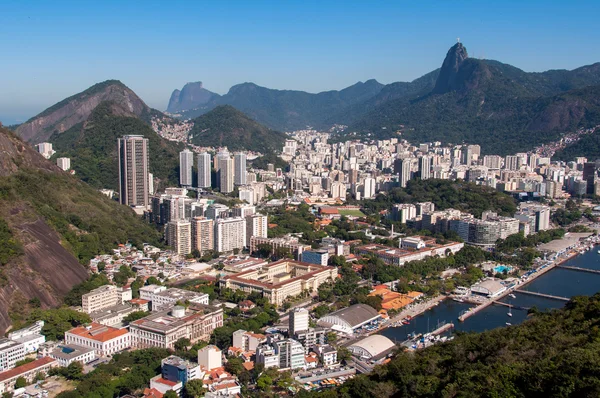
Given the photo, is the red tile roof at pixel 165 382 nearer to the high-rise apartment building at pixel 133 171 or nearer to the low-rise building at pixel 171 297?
the low-rise building at pixel 171 297

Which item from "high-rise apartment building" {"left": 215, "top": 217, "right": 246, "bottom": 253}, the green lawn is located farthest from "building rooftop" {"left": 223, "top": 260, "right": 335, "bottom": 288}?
the green lawn

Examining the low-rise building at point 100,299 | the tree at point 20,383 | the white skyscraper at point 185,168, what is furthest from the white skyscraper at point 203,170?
the tree at point 20,383

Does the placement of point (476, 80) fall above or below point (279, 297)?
above

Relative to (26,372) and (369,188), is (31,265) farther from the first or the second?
(369,188)

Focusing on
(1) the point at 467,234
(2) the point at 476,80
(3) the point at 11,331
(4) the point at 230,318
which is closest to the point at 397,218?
(1) the point at 467,234

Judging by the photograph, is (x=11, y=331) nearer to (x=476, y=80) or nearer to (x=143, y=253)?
(x=143, y=253)
